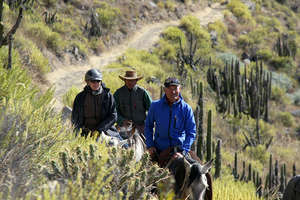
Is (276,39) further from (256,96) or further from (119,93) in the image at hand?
(119,93)

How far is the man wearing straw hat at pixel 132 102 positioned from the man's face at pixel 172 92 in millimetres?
1959

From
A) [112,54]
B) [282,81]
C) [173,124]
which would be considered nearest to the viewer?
[173,124]

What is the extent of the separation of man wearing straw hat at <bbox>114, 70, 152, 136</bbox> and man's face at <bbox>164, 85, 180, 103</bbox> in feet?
6.43

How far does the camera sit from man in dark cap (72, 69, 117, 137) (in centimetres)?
564

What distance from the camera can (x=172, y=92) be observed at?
179 inches

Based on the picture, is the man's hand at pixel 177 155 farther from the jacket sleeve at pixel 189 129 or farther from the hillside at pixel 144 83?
the hillside at pixel 144 83

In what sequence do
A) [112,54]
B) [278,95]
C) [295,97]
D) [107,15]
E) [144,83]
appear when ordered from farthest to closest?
1. [107,15]
2. [295,97]
3. [278,95]
4. [112,54]
5. [144,83]

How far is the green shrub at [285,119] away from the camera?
22.5 m

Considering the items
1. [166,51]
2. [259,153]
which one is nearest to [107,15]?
[166,51]

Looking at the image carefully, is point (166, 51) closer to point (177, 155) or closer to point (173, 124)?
point (173, 124)

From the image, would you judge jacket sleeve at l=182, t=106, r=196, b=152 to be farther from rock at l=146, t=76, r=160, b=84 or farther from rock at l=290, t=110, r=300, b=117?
rock at l=290, t=110, r=300, b=117

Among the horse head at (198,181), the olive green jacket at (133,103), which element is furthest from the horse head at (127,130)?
A: the horse head at (198,181)

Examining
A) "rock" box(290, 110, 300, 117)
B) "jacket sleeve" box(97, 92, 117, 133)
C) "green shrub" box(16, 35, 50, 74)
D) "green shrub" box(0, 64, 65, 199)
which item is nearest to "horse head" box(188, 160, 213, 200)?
"green shrub" box(0, 64, 65, 199)

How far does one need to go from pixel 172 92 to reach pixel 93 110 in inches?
63.8
